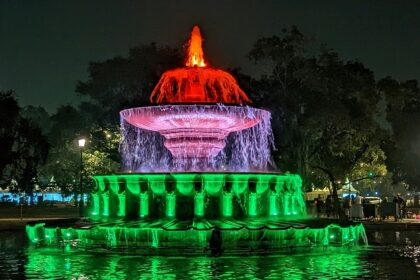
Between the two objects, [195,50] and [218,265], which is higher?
[195,50]

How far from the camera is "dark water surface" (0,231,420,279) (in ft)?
41.3

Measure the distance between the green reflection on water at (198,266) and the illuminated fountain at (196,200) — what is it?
705 mm

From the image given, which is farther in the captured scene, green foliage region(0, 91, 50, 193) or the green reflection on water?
green foliage region(0, 91, 50, 193)

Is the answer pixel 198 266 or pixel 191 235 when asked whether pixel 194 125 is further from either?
pixel 198 266

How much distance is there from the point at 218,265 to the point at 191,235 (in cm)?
216

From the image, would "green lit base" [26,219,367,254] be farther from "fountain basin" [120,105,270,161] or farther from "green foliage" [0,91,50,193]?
"green foliage" [0,91,50,193]

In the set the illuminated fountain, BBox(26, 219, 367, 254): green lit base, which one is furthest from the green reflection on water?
the illuminated fountain

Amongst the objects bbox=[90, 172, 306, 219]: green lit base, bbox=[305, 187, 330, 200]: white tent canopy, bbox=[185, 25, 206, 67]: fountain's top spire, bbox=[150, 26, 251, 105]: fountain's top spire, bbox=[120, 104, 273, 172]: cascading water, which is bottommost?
bbox=[90, 172, 306, 219]: green lit base

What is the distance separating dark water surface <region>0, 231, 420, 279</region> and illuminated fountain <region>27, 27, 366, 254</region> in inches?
24.7

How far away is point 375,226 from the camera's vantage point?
29.9m

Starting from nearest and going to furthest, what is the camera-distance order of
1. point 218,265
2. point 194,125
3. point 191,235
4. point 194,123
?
point 218,265
point 191,235
point 194,123
point 194,125

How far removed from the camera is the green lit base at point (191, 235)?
628 inches

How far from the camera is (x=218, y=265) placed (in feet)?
45.9

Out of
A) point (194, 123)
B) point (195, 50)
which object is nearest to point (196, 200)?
point (194, 123)
